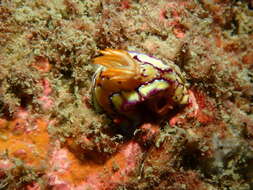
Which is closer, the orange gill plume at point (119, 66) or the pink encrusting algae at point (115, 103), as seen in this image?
the orange gill plume at point (119, 66)

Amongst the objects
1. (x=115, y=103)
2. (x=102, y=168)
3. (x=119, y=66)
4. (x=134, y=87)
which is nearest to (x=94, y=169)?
(x=102, y=168)

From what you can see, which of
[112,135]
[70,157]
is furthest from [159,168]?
[70,157]

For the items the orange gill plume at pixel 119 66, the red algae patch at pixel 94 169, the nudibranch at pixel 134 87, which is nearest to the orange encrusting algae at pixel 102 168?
the red algae patch at pixel 94 169

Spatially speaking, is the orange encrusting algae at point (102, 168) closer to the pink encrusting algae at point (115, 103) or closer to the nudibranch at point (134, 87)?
the pink encrusting algae at point (115, 103)

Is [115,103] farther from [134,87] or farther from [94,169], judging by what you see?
[94,169]

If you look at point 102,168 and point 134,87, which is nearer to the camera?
point 134,87

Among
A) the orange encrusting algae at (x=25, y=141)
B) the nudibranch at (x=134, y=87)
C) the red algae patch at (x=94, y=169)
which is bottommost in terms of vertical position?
the red algae patch at (x=94, y=169)

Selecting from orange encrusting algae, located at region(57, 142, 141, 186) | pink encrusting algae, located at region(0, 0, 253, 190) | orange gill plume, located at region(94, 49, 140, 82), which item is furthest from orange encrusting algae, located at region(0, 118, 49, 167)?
orange gill plume, located at region(94, 49, 140, 82)
